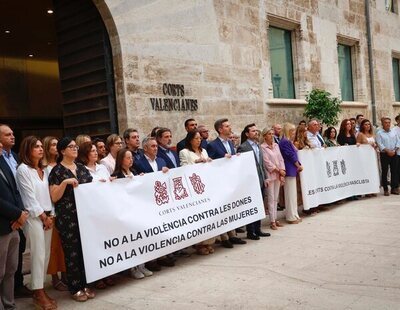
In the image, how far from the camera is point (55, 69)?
1716 centimetres

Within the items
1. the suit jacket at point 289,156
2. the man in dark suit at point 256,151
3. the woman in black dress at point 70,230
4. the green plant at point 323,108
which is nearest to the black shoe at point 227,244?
the man in dark suit at point 256,151

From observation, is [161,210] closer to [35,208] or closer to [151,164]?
[151,164]

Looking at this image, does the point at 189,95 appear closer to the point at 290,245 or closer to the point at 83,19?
the point at 83,19

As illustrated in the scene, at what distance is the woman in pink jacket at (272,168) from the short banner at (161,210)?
1.70 ft

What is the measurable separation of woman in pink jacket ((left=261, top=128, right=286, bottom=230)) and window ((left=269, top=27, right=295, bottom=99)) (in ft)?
16.6

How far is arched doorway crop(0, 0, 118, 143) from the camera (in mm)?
8219

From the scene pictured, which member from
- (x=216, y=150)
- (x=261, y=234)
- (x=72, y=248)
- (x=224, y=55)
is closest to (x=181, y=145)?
(x=216, y=150)

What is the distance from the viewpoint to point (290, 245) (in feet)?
20.1

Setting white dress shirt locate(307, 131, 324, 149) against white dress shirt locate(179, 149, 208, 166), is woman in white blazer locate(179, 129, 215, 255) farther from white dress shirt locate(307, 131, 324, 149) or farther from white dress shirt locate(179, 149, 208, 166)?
white dress shirt locate(307, 131, 324, 149)

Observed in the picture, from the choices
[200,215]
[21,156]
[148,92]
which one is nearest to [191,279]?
[200,215]

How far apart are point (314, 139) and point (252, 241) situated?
2.98 m

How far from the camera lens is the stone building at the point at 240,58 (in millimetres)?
8070

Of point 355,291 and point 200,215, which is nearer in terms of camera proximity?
point 355,291

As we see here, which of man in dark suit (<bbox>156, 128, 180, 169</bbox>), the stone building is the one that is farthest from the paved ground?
the stone building
